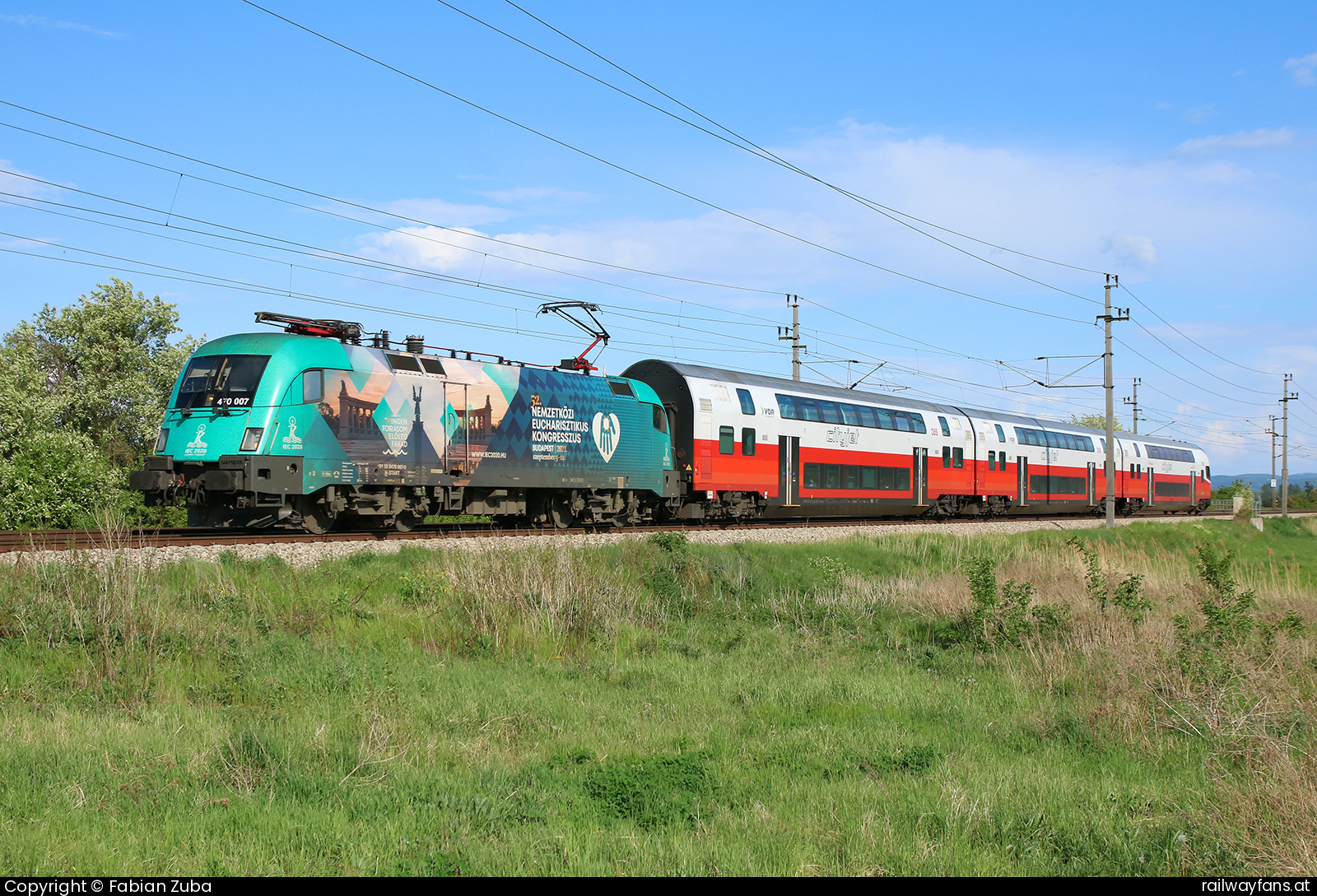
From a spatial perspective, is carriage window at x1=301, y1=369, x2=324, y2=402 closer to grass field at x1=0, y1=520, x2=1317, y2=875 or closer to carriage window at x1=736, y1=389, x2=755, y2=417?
grass field at x1=0, y1=520, x2=1317, y2=875

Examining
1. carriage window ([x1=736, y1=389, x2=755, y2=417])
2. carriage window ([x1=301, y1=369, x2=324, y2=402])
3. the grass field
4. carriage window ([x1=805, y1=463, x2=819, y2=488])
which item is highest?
carriage window ([x1=736, y1=389, x2=755, y2=417])

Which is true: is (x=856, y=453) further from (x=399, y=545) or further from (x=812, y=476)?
(x=399, y=545)

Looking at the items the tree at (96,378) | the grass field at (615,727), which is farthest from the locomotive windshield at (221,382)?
the tree at (96,378)

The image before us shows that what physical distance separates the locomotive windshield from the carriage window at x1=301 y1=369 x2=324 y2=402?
2.27 feet

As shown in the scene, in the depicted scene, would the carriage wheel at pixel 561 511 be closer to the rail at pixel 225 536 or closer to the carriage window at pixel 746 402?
the rail at pixel 225 536

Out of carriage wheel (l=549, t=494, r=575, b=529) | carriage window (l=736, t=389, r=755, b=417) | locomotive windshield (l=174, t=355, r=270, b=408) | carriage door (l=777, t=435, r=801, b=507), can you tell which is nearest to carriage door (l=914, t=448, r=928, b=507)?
carriage door (l=777, t=435, r=801, b=507)

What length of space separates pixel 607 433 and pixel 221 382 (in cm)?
885

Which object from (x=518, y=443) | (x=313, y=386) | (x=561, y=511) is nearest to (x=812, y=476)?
(x=561, y=511)

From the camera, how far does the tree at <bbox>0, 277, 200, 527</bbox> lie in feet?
119

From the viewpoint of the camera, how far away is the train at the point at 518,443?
632 inches

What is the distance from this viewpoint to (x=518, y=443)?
66.0 feet

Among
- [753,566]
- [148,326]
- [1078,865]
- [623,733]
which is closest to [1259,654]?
[1078,865]

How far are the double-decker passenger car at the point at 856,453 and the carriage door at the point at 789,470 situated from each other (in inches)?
1.7

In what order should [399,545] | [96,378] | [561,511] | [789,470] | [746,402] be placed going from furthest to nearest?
1. [96,378]
2. [789,470]
3. [746,402]
4. [561,511]
5. [399,545]
